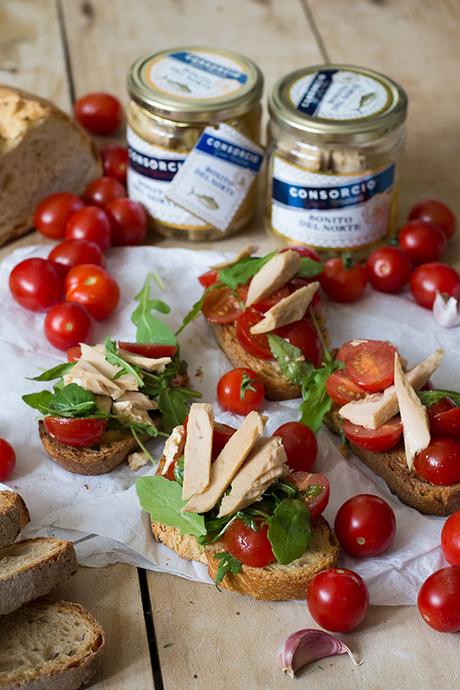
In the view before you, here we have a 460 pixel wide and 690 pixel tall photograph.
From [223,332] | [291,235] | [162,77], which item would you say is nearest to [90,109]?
[162,77]

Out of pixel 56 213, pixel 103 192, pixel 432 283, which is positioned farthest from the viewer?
pixel 103 192

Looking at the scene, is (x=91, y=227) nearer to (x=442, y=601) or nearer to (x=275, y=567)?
(x=275, y=567)

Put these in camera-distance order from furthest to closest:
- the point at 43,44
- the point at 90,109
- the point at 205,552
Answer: the point at 43,44, the point at 90,109, the point at 205,552

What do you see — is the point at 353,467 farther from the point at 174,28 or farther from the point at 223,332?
the point at 174,28

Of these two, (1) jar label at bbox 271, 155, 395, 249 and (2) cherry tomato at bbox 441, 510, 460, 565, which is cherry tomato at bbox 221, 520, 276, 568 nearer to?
(2) cherry tomato at bbox 441, 510, 460, 565

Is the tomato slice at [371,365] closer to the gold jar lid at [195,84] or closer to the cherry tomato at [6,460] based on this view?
the cherry tomato at [6,460]

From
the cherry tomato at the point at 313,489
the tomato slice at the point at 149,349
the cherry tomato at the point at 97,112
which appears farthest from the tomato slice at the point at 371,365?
the cherry tomato at the point at 97,112

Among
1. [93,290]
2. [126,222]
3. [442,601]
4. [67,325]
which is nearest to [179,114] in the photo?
[126,222]
